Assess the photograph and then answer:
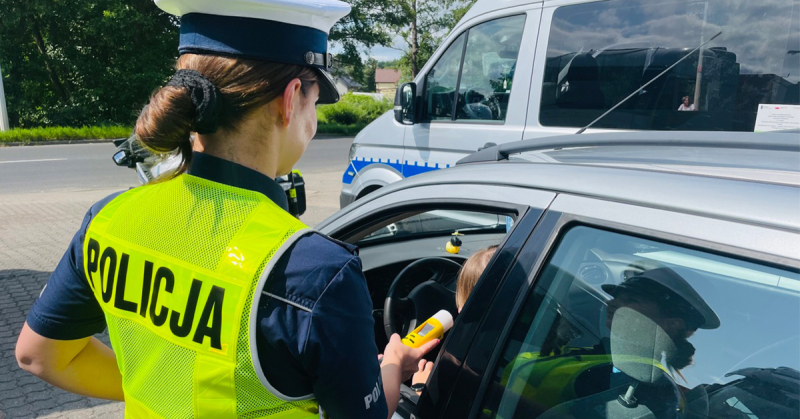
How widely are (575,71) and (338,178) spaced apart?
8.16 meters

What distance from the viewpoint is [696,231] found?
3.28ft

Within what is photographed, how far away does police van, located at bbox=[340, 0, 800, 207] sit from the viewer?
3215 millimetres

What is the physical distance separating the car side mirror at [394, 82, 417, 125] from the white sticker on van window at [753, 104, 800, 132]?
96.6 inches

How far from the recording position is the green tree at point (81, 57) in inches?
894

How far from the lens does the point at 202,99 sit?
1.08 metres

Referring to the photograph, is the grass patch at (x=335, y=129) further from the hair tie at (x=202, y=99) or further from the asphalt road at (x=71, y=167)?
the hair tie at (x=202, y=99)

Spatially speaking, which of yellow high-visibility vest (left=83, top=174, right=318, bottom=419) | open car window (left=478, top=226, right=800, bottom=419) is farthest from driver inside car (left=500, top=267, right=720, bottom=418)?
yellow high-visibility vest (left=83, top=174, right=318, bottom=419)

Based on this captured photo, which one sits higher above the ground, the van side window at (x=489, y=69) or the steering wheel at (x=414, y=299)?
the van side window at (x=489, y=69)

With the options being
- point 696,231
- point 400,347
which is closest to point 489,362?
point 400,347

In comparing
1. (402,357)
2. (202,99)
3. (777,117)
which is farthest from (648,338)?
(777,117)

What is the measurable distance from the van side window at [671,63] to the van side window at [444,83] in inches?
35.5

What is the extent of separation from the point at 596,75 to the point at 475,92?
99 cm

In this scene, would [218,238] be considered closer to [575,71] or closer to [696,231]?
[696,231]

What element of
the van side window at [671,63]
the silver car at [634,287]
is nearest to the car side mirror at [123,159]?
the van side window at [671,63]
